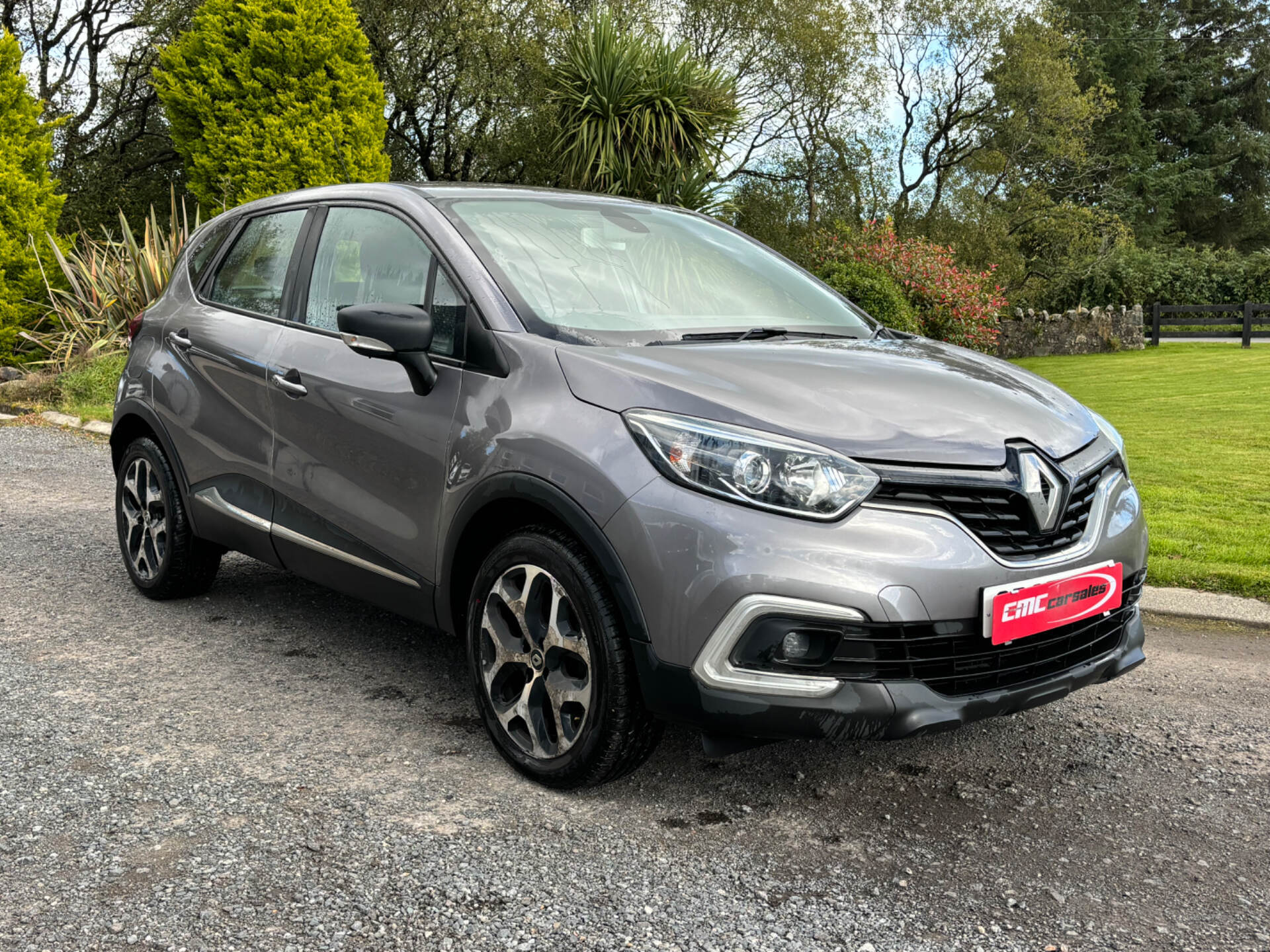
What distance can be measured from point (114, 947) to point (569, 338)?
178 centimetres

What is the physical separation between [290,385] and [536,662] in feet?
4.55

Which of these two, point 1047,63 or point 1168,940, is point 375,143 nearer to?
point 1168,940

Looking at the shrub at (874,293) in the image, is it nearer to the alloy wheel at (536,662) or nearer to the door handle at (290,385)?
the door handle at (290,385)

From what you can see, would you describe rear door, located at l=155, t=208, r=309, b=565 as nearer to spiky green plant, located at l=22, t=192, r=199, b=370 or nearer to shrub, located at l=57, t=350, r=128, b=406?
shrub, located at l=57, t=350, r=128, b=406

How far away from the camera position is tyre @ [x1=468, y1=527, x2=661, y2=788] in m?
2.83

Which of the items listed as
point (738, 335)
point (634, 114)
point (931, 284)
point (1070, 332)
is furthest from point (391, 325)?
point (1070, 332)

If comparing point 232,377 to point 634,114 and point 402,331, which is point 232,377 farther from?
point 634,114

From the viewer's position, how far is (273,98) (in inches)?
601

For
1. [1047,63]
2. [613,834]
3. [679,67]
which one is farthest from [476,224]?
[1047,63]

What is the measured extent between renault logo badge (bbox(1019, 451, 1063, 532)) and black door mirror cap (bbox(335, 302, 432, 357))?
1.59 m

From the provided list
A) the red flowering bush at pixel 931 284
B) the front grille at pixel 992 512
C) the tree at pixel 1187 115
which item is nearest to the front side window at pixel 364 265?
the front grille at pixel 992 512

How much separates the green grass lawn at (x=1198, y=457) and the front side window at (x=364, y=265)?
3594 mm

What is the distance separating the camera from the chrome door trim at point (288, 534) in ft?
11.5

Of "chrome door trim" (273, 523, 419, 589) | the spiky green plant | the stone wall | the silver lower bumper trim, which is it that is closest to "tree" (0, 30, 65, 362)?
the spiky green plant
